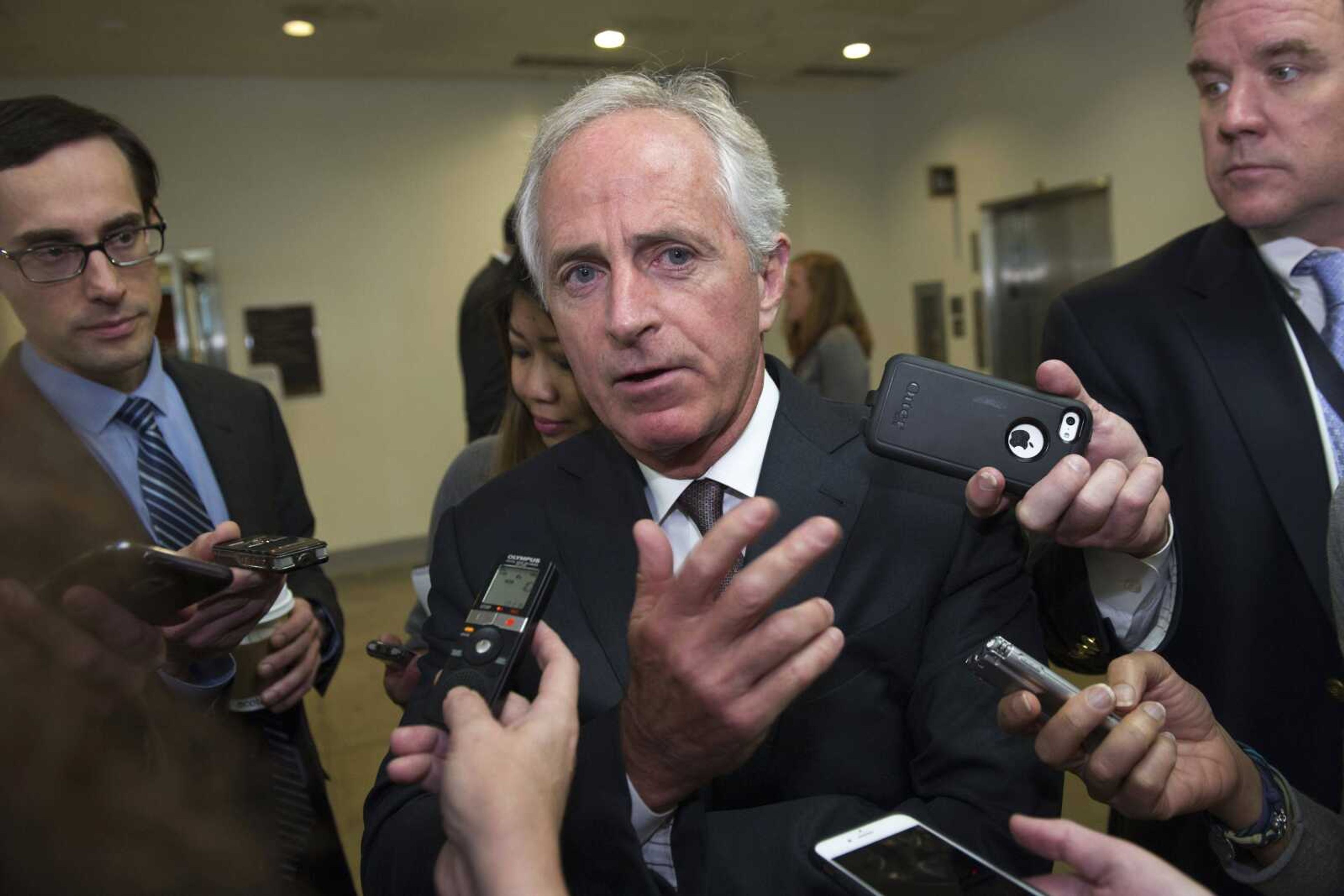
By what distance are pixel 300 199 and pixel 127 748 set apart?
24.2ft

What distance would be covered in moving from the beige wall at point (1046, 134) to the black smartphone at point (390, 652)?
6.23 meters

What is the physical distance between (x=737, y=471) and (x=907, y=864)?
638 mm

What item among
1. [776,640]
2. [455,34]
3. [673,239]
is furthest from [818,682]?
[455,34]

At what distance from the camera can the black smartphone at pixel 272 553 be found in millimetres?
1273

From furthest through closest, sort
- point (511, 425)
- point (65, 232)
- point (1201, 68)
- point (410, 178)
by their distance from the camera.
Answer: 1. point (410, 178)
2. point (511, 425)
3. point (1201, 68)
4. point (65, 232)

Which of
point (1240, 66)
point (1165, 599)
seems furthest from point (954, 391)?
point (1240, 66)

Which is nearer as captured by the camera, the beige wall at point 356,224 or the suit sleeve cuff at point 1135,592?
the suit sleeve cuff at point 1135,592

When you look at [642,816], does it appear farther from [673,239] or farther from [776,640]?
[673,239]

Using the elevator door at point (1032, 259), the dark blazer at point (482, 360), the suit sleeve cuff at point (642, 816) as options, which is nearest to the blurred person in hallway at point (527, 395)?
the dark blazer at point (482, 360)

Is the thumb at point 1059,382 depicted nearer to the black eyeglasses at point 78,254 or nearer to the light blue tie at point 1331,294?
the light blue tie at point 1331,294

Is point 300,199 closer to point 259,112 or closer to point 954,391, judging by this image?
point 259,112

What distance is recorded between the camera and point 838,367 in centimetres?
471

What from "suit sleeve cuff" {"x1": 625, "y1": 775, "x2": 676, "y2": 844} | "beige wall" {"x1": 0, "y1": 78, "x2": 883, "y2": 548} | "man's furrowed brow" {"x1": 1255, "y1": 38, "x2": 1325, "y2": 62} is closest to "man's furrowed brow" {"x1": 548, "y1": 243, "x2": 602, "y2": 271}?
"suit sleeve cuff" {"x1": 625, "y1": 775, "x2": 676, "y2": 844}

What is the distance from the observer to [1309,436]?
1.53 meters
